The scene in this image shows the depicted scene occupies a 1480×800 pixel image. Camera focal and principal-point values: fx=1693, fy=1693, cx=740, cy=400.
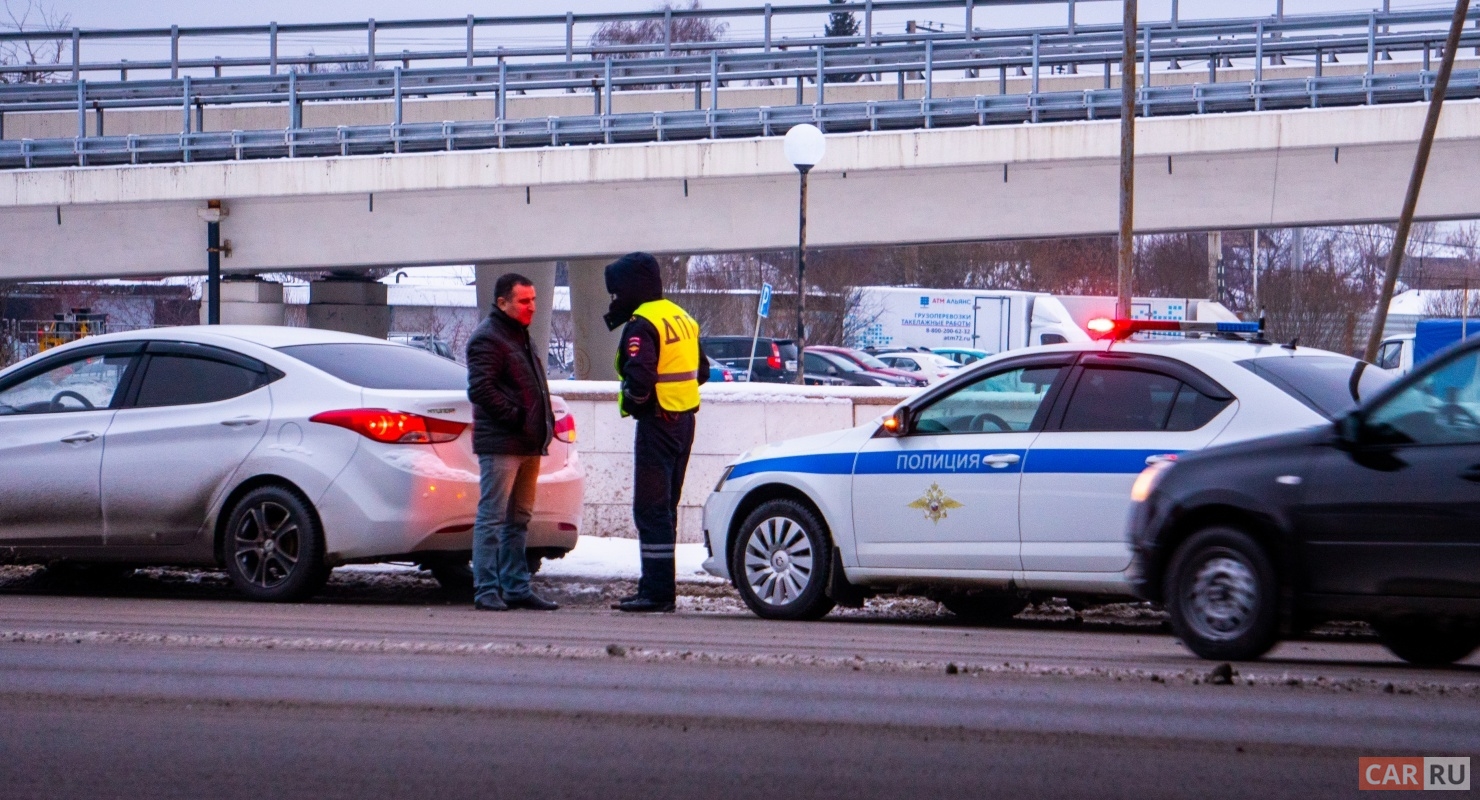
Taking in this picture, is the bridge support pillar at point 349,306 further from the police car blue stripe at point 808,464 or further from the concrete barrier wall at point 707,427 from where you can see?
the police car blue stripe at point 808,464

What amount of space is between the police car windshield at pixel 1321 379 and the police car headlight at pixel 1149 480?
0.98 meters

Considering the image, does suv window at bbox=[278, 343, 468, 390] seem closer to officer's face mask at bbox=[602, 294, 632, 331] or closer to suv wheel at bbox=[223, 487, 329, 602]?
suv wheel at bbox=[223, 487, 329, 602]

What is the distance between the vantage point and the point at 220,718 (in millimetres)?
5578

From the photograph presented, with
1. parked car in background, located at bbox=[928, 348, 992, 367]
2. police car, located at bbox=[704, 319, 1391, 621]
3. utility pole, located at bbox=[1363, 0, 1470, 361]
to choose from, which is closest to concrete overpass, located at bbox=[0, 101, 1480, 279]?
parked car in background, located at bbox=[928, 348, 992, 367]

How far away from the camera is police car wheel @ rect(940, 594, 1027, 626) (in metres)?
9.26

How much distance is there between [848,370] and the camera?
4016cm

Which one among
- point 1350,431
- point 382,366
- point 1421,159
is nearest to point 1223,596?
point 1350,431

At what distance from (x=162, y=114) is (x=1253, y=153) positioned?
85.6ft

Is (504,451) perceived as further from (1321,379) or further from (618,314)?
(1321,379)

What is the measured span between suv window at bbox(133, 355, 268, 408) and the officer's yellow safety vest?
2.26m

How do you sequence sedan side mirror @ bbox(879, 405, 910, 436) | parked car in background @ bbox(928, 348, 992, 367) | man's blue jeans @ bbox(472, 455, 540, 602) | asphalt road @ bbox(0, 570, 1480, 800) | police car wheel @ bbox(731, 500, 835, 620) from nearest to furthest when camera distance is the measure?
asphalt road @ bbox(0, 570, 1480, 800) < sedan side mirror @ bbox(879, 405, 910, 436) < police car wheel @ bbox(731, 500, 835, 620) < man's blue jeans @ bbox(472, 455, 540, 602) < parked car in background @ bbox(928, 348, 992, 367)

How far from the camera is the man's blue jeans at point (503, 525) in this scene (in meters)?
9.10

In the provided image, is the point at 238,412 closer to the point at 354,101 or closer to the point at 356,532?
the point at 356,532

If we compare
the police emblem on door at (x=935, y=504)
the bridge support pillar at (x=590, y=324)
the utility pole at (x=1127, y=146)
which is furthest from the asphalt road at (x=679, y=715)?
the bridge support pillar at (x=590, y=324)
